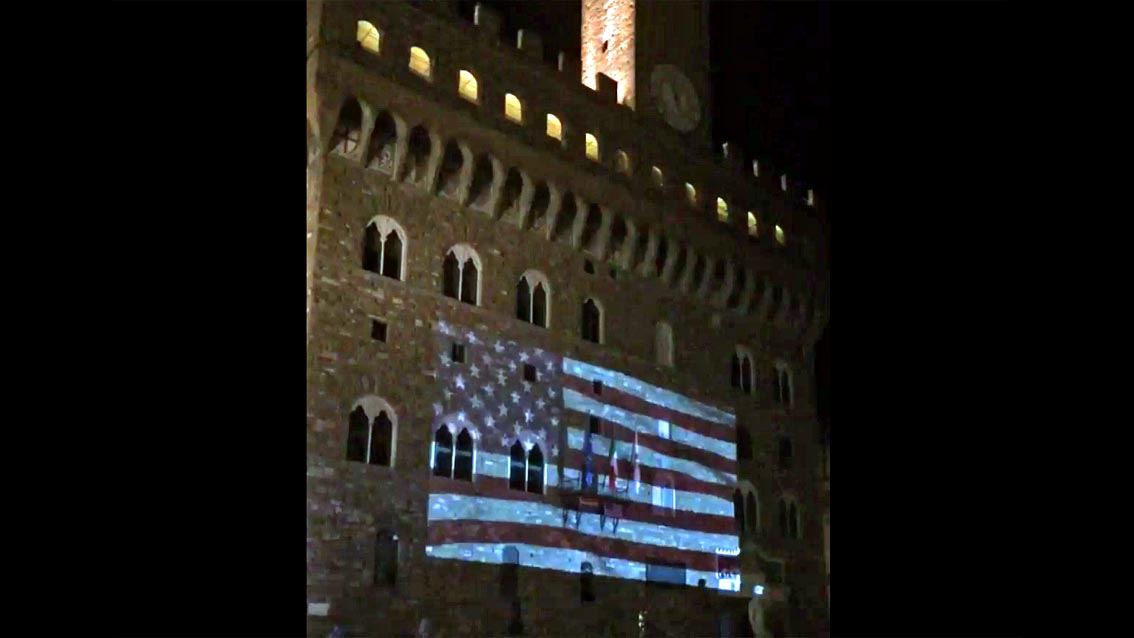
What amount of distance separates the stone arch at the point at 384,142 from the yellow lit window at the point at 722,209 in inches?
318

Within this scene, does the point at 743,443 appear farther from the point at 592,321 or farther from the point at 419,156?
the point at 419,156

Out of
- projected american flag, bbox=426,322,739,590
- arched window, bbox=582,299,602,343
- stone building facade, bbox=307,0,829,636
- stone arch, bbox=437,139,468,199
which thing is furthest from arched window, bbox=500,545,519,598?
stone arch, bbox=437,139,468,199

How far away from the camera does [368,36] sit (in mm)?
16453

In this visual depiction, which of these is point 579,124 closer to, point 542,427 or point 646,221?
point 646,221

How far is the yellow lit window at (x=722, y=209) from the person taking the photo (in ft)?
73.7

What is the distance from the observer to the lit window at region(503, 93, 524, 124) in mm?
18422

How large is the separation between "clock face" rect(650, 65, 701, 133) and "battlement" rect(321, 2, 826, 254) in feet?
1.69

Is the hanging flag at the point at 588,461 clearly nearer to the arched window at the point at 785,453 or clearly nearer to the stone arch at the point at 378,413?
the stone arch at the point at 378,413

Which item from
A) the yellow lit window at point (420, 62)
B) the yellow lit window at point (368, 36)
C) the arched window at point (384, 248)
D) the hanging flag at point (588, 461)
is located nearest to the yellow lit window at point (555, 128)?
the yellow lit window at point (420, 62)

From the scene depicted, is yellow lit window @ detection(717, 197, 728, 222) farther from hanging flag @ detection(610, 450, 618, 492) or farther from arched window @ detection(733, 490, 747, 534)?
hanging flag @ detection(610, 450, 618, 492)

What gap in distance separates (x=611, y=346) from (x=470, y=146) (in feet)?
14.8

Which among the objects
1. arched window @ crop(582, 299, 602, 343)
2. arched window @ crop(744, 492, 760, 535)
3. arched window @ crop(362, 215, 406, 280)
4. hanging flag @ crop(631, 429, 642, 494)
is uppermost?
arched window @ crop(362, 215, 406, 280)

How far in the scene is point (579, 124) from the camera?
64.3ft

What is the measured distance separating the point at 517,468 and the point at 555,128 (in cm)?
598
